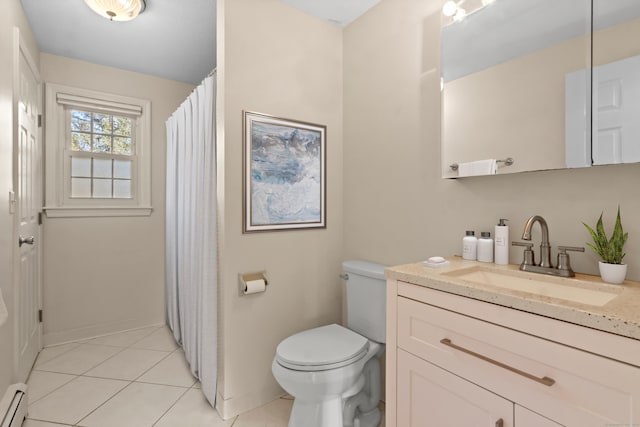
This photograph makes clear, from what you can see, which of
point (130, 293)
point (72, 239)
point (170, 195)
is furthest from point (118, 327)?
point (170, 195)

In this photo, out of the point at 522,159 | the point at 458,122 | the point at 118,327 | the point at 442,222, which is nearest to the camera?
the point at 522,159

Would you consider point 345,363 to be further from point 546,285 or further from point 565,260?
point 565,260

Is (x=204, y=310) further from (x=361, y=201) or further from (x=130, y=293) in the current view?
(x=130, y=293)

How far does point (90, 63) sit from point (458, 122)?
308 centimetres

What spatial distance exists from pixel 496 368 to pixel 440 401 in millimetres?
255

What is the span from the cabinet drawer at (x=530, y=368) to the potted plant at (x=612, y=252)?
472 mm

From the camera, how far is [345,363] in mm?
1488

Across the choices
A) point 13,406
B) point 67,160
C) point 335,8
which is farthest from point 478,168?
point 67,160

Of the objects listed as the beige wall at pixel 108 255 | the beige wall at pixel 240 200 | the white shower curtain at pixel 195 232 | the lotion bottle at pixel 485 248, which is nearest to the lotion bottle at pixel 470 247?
the lotion bottle at pixel 485 248

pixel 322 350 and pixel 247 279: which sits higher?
pixel 247 279

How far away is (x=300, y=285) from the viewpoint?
2061 millimetres

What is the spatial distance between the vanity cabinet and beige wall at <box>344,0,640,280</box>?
22.0 inches

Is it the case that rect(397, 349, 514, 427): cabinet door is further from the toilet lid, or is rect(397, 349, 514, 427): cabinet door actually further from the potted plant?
the potted plant

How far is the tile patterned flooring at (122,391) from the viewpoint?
1759 millimetres
